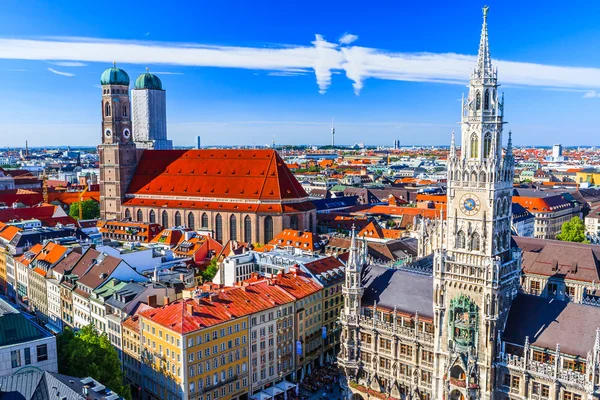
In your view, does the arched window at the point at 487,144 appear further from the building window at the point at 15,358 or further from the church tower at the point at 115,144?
the church tower at the point at 115,144

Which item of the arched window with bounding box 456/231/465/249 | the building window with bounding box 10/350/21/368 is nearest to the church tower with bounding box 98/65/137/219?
the building window with bounding box 10/350/21/368

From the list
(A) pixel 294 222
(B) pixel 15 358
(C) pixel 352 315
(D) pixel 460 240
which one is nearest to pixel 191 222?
(A) pixel 294 222

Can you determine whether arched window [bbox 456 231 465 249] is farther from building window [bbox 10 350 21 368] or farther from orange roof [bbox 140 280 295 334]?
building window [bbox 10 350 21 368]

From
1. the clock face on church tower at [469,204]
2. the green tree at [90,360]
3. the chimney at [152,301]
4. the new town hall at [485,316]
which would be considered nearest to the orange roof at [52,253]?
the chimney at [152,301]

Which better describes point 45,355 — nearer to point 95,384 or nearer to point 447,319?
point 95,384

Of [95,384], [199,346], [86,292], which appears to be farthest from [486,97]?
[86,292]

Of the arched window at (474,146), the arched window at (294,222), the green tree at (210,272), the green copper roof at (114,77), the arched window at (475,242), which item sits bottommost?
the green tree at (210,272)

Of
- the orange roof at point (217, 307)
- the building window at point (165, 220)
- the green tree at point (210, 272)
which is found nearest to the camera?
the orange roof at point (217, 307)
